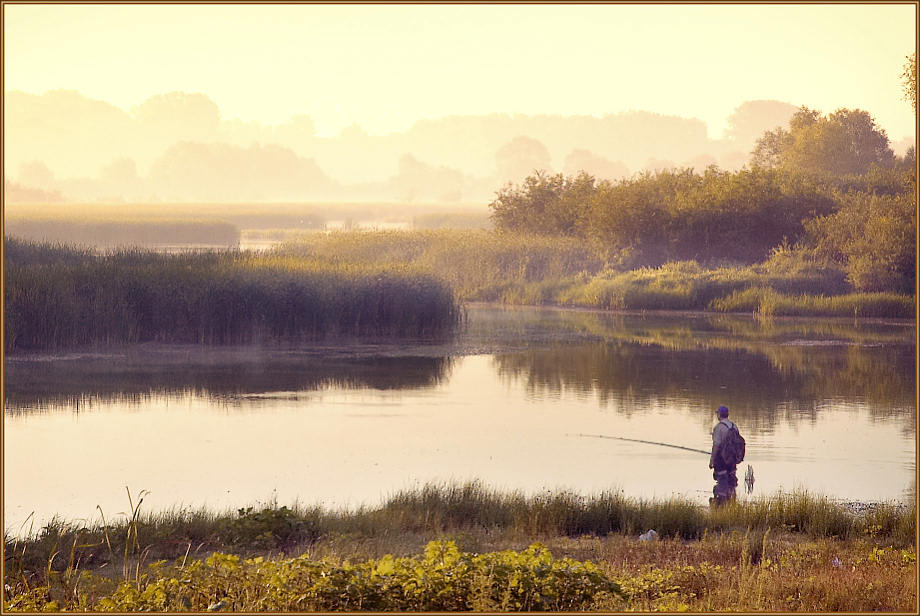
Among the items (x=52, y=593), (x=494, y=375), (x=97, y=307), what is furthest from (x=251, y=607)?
(x=97, y=307)

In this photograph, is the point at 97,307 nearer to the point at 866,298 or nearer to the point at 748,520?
the point at 748,520

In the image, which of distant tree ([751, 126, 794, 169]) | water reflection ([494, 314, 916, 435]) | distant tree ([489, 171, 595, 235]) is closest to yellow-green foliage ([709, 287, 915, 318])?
water reflection ([494, 314, 916, 435])

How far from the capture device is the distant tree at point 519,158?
175m

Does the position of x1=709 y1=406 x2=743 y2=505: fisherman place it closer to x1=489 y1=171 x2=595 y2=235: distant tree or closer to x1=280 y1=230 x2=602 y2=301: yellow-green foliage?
x1=280 y1=230 x2=602 y2=301: yellow-green foliage

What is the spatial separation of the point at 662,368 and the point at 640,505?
13.0 m

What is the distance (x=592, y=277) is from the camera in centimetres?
4375

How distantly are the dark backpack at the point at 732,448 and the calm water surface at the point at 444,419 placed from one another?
2.02ft

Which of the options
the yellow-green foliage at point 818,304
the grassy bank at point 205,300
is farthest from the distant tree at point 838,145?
the grassy bank at point 205,300

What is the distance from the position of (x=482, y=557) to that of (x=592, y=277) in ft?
117

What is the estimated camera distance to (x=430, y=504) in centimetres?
1281

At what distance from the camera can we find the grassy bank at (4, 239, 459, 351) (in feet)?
85.9

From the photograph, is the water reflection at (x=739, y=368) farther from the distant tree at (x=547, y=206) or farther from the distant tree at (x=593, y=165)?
the distant tree at (x=593, y=165)

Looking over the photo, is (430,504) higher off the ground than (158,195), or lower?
lower

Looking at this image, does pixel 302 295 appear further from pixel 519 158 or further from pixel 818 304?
pixel 519 158
